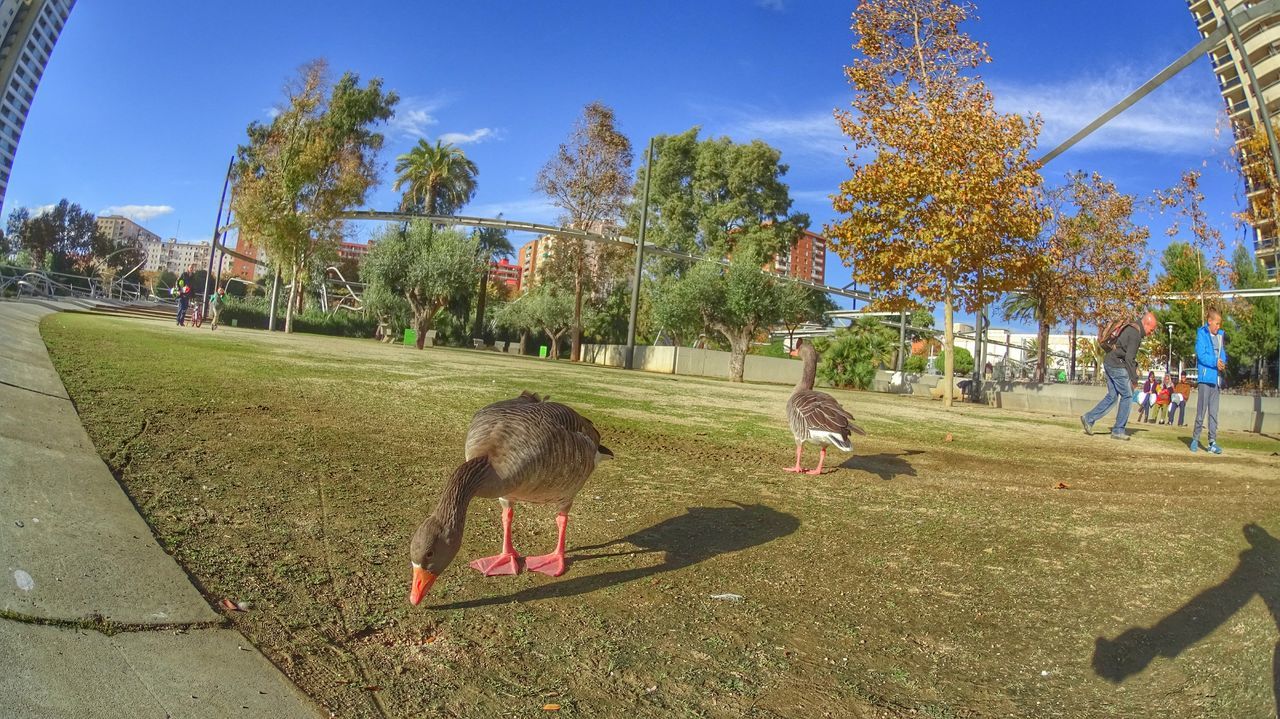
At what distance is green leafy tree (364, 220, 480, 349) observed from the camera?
147ft

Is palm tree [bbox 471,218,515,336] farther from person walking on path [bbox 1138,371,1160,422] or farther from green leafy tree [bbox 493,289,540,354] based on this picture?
person walking on path [bbox 1138,371,1160,422]

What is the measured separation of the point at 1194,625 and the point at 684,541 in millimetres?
2758

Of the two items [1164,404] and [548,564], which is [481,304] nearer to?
[1164,404]

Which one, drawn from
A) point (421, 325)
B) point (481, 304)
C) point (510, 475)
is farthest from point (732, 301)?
point (510, 475)

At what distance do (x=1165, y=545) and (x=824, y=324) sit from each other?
195 feet

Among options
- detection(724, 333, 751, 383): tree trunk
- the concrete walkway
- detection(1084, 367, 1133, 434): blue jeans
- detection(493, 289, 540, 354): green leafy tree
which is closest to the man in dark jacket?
detection(1084, 367, 1133, 434): blue jeans

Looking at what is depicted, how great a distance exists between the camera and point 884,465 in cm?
850

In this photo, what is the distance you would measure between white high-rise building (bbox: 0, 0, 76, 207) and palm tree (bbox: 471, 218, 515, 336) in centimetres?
4307

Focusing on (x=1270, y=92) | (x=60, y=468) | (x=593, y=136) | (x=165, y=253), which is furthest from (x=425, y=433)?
(x=165, y=253)

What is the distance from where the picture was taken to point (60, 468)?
3.88m

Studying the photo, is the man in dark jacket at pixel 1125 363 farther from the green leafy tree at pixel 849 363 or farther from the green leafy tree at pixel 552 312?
the green leafy tree at pixel 552 312

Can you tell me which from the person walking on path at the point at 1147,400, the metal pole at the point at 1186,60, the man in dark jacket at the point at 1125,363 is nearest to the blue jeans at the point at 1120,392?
the man in dark jacket at the point at 1125,363

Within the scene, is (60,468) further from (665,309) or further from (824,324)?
(824,324)

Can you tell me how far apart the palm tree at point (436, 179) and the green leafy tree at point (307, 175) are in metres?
13.0
